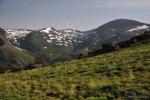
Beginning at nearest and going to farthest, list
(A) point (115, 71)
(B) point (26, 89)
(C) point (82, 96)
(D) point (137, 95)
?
1. (D) point (137, 95)
2. (C) point (82, 96)
3. (B) point (26, 89)
4. (A) point (115, 71)

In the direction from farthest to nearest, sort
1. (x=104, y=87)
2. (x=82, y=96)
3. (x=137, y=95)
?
(x=104, y=87) → (x=82, y=96) → (x=137, y=95)

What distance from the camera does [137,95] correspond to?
82.3ft

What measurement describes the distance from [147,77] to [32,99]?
11360 mm

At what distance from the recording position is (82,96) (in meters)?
26.8

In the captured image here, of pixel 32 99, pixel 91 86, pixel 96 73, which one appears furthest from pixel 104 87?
pixel 96 73

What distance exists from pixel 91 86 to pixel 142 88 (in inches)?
206

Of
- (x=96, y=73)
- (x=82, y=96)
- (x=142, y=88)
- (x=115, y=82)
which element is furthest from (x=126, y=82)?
(x=96, y=73)

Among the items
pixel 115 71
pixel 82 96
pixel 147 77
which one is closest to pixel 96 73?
pixel 115 71

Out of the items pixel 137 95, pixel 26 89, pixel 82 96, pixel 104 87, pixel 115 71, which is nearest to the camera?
pixel 137 95

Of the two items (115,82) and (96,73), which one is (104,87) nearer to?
(115,82)

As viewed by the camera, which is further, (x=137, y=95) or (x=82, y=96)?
(x=82, y=96)

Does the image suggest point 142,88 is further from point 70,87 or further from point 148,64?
point 148,64

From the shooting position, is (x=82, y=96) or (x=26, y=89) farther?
(x=26, y=89)

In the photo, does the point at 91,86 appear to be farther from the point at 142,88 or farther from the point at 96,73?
the point at 96,73
